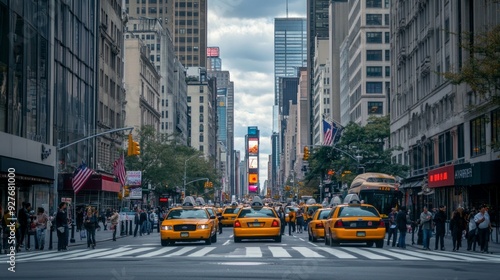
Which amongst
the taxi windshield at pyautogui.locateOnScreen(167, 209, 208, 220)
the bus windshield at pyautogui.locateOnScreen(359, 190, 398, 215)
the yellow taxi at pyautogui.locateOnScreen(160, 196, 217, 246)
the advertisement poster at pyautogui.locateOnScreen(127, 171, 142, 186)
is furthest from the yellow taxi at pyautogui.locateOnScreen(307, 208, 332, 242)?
the advertisement poster at pyautogui.locateOnScreen(127, 171, 142, 186)

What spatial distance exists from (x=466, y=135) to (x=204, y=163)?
78.9 metres

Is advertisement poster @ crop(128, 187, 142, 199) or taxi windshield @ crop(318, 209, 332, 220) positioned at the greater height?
advertisement poster @ crop(128, 187, 142, 199)

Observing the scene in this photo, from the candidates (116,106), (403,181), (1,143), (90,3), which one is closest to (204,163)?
(116,106)

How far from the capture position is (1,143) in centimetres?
4031

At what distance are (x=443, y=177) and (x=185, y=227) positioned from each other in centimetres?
2613

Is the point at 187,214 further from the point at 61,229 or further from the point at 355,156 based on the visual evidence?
the point at 355,156

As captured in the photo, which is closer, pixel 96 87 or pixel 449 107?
pixel 449 107

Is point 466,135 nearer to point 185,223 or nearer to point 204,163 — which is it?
point 185,223

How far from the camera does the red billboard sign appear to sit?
51959 millimetres

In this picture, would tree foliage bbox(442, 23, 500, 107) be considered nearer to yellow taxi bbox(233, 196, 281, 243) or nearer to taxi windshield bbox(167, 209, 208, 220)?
yellow taxi bbox(233, 196, 281, 243)

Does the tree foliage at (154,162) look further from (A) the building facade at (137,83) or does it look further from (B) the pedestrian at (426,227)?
(B) the pedestrian at (426,227)

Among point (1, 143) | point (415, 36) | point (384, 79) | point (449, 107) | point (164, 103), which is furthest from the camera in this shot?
point (164, 103)

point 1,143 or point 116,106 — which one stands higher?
point 116,106

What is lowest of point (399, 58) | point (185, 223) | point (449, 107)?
point (185, 223)
